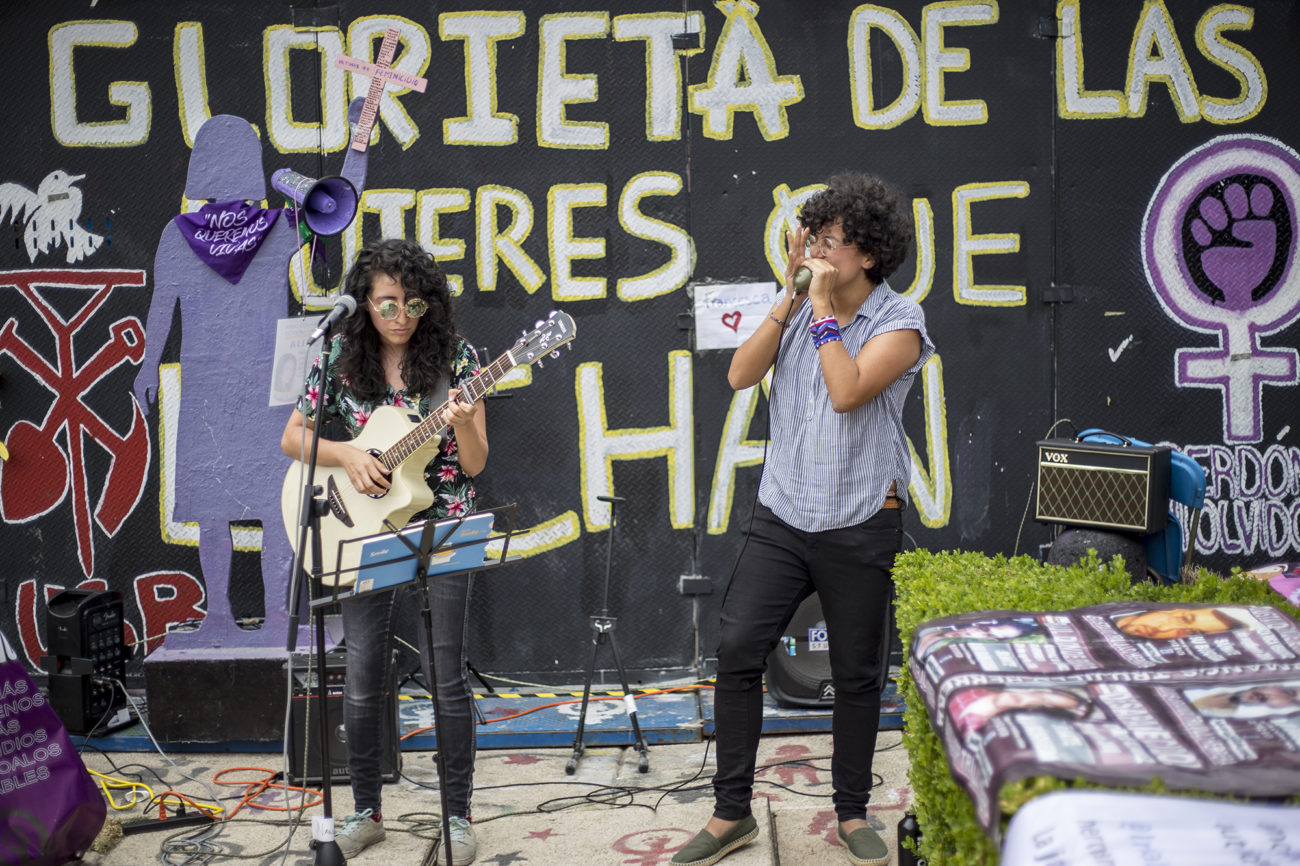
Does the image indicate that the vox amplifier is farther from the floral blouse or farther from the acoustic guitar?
the floral blouse

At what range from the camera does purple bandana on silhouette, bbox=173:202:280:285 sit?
546cm

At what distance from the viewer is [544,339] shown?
3.79 meters

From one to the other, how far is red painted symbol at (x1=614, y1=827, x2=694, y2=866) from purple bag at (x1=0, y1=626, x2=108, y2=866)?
1781 millimetres

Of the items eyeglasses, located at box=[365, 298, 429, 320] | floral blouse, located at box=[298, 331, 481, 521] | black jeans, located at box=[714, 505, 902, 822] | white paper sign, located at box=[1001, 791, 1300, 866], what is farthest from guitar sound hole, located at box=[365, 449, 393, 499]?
white paper sign, located at box=[1001, 791, 1300, 866]

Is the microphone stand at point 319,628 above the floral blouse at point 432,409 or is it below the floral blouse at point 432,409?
below

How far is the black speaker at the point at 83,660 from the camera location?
507 centimetres

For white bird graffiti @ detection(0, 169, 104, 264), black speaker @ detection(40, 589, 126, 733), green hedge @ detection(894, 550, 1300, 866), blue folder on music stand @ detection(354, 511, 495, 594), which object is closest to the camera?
green hedge @ detection(894, 550, 1300, 866)

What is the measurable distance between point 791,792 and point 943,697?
2.25 metres

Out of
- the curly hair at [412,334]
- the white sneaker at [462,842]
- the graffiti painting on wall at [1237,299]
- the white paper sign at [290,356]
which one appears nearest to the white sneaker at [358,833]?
the white sneaker at [462,842]

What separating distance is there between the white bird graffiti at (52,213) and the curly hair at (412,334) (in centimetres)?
248

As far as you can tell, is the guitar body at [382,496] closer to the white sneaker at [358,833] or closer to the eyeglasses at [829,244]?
the white sneaker at [358,833]

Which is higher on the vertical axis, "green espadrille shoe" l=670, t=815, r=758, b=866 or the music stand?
the music stand

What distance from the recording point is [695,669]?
568 cm

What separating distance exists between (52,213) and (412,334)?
9.27 feet
